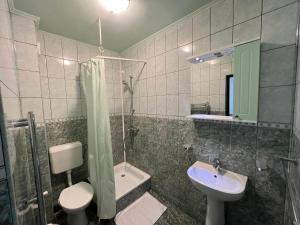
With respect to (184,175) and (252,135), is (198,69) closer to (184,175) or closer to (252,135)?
(252,135)

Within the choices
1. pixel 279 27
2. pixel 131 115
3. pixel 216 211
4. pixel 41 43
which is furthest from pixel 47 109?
pixel 279 27

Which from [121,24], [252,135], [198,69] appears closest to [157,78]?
[198,69]

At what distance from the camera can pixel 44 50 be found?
1.77 metres

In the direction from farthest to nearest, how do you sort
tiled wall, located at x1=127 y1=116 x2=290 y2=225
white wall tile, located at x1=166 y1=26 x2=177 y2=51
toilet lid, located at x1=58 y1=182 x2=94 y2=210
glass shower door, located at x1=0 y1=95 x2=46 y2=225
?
1. white wall tile, located at x1=166 y1=26 x2=177 y2=51
2. toilet lid, located at x1=58 y1=182 x2=94 y2=210
3. tiled wall, located at x1=127 y1=116 x2=290 y2=225
4. glass shower door, located at x1=0 y1=95 x2=46 y2=225

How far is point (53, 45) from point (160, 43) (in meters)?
1.54

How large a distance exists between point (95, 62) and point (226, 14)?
150 cm

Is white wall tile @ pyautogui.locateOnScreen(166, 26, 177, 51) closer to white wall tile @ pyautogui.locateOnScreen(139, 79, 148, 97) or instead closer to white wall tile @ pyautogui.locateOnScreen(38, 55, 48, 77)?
white wall tile @ pyautogui.locateOnScreen(139, 79, 148, 97)

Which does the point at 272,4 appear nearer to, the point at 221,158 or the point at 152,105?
the point at 221,158

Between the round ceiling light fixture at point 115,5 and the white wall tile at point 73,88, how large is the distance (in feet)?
3.98

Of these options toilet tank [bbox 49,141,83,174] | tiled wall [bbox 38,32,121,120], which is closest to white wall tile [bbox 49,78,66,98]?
A: tiled wall [bbox 38,32,121,120]

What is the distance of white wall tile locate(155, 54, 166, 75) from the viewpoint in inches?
73.4

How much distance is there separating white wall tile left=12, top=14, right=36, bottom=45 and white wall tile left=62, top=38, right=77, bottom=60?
502 millimetres

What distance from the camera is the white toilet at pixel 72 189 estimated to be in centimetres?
148

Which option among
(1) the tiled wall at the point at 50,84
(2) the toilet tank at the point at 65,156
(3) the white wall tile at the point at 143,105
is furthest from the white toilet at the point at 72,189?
(3) the white wall tile at the point at 143,105
